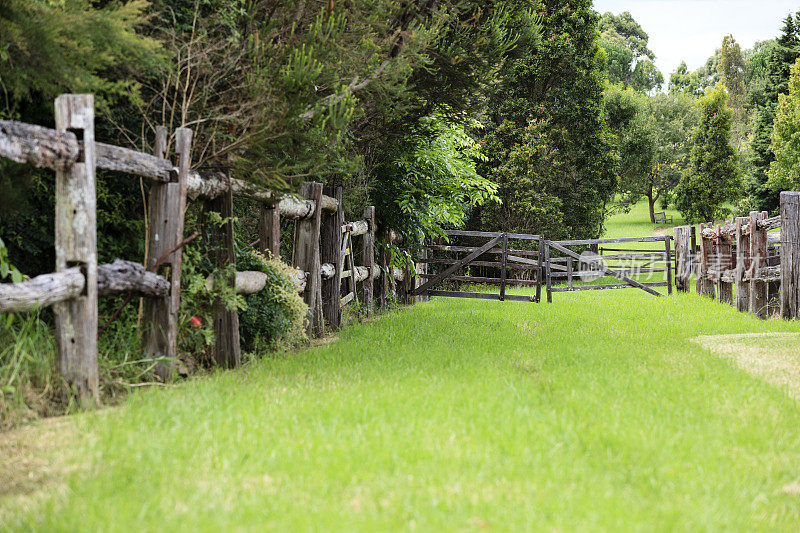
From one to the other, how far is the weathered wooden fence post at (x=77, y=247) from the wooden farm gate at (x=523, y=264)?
12783 mm

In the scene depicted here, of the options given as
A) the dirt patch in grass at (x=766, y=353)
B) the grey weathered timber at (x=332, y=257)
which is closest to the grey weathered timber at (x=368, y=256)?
the grey weathered timber at (x=332, y=257)

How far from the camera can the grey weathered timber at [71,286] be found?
464cm

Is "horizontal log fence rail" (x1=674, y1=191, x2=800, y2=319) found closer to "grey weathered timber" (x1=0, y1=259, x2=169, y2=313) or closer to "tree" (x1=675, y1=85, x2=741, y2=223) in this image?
"grey weathered timber" (x1=0, y1=259, x2=169, y2=313)

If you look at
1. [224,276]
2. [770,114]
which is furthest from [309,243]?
[770,114]

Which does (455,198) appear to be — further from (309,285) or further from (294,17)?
(294,17)

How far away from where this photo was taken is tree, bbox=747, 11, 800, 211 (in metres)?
35.2

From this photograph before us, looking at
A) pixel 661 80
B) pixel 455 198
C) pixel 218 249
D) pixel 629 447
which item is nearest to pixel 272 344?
pixel 218 249

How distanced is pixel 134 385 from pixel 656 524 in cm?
409

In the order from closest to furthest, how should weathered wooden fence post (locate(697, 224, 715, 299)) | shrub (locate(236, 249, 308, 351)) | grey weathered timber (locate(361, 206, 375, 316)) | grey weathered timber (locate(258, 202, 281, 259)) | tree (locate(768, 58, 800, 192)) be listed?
shrub (locate(236, 249, 308, 351)), grey weathered timber (locate(258, 202, 281, 259)), grey weathered timber (locate(361, 206, 375, 316)), weathered wooden fence post (locate(697, 224, 715, 299)), tree (locate(768, 58, 800, 192))

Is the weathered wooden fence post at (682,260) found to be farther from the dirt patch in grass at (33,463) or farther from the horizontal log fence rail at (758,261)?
the dirt patch in grass at (33,463)

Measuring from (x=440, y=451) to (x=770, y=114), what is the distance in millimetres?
38435

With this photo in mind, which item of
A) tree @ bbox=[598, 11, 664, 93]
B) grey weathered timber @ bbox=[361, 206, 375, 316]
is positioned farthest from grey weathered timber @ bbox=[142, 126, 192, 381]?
tree @ bbox=[598, 11, 664, 93]

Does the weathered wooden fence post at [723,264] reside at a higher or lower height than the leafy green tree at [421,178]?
lower

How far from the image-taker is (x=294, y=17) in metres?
8.28
